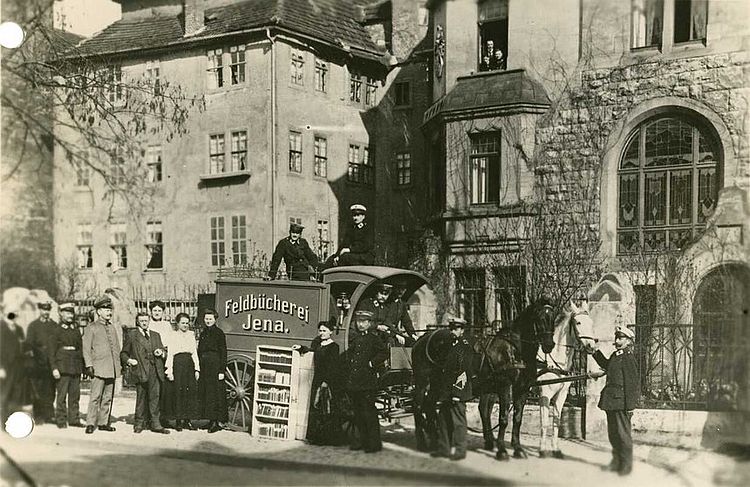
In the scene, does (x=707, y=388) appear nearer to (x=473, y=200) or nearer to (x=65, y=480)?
(x=473, y=200)

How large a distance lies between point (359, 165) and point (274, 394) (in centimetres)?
272

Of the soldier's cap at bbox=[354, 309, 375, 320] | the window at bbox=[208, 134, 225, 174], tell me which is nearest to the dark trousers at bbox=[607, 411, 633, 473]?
the soldier's cap at bbox=[354, 309, 375, 320]

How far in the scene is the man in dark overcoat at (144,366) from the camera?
8281 mm

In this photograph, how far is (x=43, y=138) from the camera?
854 centimetres

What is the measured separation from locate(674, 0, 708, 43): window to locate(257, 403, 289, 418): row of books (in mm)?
5307

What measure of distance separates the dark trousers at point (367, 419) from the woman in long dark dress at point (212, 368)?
1659 mm

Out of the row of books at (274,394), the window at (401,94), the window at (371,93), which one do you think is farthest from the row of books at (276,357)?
the window at (401,94)

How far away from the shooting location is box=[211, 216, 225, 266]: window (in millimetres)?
8984

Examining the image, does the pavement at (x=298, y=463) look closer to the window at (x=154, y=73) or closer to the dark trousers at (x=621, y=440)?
the dark trousers at (x=621, y=440)

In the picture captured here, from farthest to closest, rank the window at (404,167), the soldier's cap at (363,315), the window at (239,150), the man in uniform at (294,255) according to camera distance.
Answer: the window at (239,150)
the window at (404,167)
the man in uniform at (294,255)
the soldier's cap at (363,315)

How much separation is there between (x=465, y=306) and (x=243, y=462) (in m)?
2.71

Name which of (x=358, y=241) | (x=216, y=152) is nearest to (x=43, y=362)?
(x=216, y=152)

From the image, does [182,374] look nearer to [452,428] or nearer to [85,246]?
[85,246]

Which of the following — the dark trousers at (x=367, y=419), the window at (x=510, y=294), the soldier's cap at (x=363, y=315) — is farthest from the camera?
the window at (x=510, y=294)
